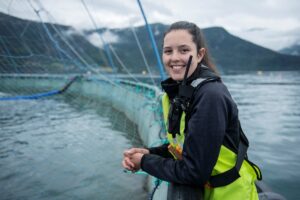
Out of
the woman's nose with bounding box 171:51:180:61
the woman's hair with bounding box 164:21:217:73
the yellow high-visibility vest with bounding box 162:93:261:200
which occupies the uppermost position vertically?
the woman's hair with bounding box 164:21:217:73

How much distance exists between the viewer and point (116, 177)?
17.6ft

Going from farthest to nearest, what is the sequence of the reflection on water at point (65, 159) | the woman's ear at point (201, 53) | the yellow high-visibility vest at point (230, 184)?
1. the reflection on water at point (65, 159)
2. the woman's ear at point (201, 53)
3. the yellow high-visibility vest at point (230, 184)

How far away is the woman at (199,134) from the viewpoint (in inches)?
55.3

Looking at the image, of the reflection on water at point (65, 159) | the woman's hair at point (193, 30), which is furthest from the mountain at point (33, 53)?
the woman's hair at point (193, 30)

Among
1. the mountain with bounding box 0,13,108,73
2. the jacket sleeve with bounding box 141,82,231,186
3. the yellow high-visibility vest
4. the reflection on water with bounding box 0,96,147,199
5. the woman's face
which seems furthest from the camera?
the mountain with bounding box 0,13,108,73

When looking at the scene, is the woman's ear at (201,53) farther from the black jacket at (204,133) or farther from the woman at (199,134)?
the black jacket at (204,133)

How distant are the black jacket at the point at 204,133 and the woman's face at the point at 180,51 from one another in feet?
1.09

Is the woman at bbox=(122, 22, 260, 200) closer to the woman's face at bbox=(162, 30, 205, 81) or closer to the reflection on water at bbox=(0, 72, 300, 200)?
the woman's face at bbox=(162, 30, 205, 81)

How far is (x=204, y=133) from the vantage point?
4.56ft

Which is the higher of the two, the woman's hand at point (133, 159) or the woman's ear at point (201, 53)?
the woman's ear at point (201, 53)

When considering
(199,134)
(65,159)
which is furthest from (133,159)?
(65,159)

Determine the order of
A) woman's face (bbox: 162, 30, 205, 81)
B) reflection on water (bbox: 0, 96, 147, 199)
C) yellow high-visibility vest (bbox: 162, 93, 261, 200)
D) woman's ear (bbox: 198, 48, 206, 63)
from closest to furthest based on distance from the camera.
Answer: yellow high-visibility vest (bbox: 162, 93, 261, 200) < woman's face (bbox: 162, 30, 205, 81) < woman's ear (bbox: 198, 48, 206, 63) < reflection on water (bbox: 0, 96, 147, 199)

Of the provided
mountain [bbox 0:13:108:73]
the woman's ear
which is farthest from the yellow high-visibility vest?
mountain [bbox 0:13:108:73]

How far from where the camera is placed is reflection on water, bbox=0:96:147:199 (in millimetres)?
4730
